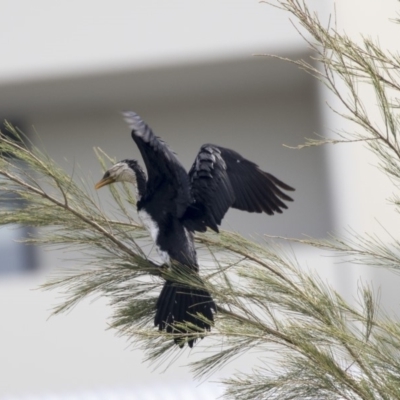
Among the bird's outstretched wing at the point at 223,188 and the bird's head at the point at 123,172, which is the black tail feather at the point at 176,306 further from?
the bird's head at the point at 123,172

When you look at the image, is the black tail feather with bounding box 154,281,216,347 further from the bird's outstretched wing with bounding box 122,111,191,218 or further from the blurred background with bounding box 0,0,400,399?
the blurred background with bounding box 0,0,400,399

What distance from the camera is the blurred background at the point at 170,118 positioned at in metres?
4.76

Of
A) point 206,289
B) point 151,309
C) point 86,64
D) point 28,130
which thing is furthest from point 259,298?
point 28,130

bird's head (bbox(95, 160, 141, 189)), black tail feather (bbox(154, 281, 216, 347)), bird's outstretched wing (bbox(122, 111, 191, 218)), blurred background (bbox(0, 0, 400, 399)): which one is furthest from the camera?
blurred background (bbox(0, 0, 400, 399))

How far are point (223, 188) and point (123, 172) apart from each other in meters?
0.21

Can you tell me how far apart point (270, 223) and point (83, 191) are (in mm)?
3298

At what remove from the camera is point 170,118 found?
16.9 feet

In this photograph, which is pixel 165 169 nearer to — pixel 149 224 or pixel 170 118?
pixel 149 224

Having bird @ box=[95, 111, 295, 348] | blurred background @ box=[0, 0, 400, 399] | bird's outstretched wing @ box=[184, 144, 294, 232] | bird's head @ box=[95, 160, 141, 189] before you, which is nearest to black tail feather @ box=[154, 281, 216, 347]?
bird @ box=[95, 111, 295, 348]

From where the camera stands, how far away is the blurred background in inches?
187

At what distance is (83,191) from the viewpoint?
1.79m

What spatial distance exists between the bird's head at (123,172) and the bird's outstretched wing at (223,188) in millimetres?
159

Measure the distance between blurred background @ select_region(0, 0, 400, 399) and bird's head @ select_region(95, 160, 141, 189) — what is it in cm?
260

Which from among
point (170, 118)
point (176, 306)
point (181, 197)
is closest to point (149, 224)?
Result: point (181, 197)
